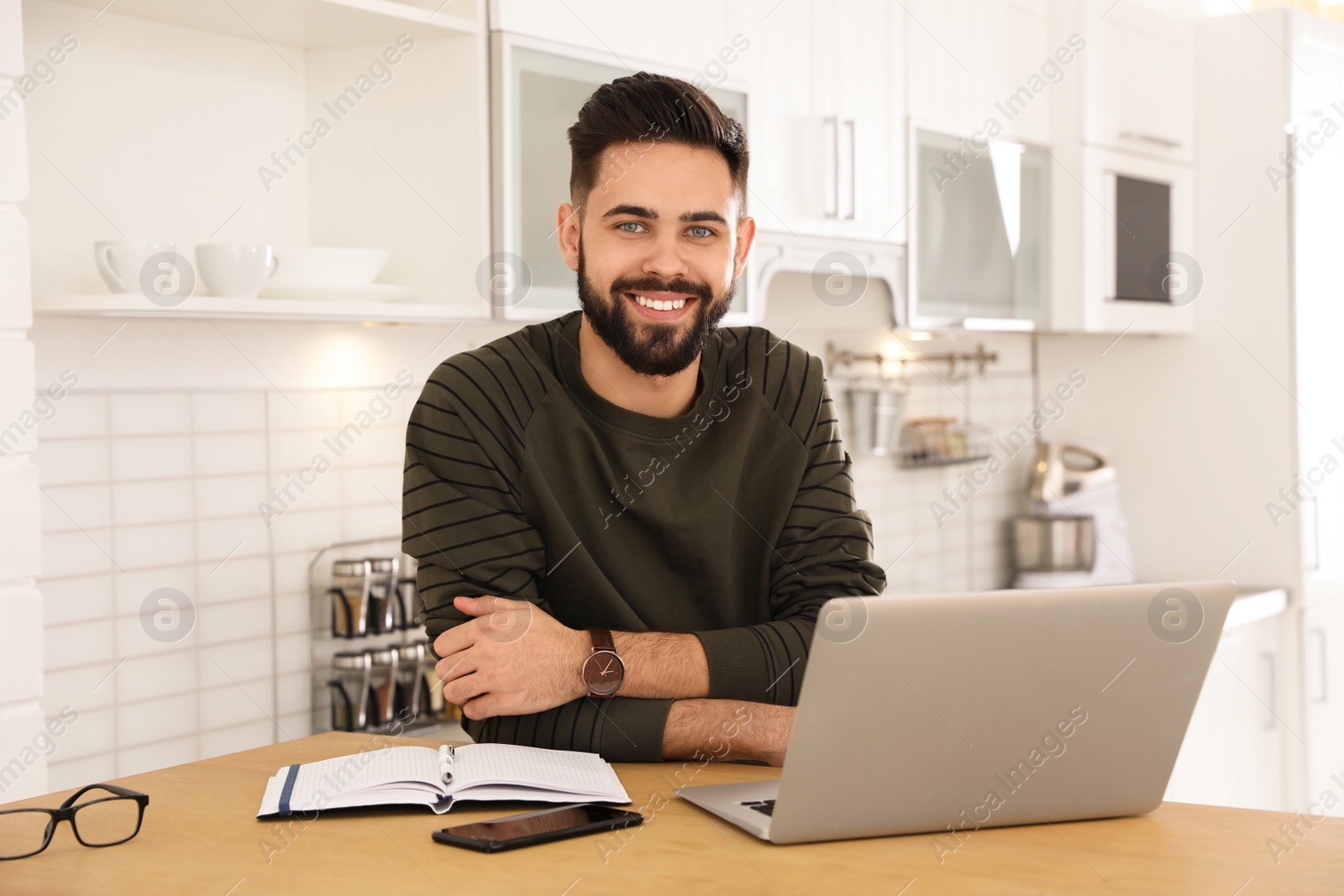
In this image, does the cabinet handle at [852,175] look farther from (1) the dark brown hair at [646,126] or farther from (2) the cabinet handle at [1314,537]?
(2) the cabinet handle at [1314,537]

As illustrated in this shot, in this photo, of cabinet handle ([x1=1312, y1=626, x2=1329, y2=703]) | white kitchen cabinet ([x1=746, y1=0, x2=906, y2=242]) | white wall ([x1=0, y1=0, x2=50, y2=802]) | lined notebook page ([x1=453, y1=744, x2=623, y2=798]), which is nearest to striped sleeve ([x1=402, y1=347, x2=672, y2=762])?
lined notebook page ([x1=453, y1=744, x2=623, y2=798])

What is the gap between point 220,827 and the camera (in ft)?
3.26

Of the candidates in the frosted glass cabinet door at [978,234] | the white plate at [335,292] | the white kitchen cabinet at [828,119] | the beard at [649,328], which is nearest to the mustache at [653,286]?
the beard at [649,328]

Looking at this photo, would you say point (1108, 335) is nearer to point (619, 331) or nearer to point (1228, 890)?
point (619, 331)

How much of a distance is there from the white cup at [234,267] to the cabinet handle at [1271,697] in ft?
9.22

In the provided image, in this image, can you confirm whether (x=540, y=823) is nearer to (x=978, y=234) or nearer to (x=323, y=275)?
(x=323, y=275)

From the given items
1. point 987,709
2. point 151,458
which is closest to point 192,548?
point 151,458

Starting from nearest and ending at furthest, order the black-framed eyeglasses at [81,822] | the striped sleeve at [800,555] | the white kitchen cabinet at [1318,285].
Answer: the black-framed eyeglasses at [81,822]
the striped sleeve at [800,555]
the white kitchen cabinet at [1318,285]

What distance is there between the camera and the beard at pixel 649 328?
1.53 meters

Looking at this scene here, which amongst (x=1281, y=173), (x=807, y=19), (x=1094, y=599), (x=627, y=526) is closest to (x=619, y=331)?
(x=627, y=526)

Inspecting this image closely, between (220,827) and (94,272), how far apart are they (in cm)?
111

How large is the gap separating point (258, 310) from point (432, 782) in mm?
932

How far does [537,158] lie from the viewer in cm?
205

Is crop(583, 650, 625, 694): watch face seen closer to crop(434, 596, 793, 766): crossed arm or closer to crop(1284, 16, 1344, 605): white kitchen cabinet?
crop(434, 596, 793, 766): crossed arm
